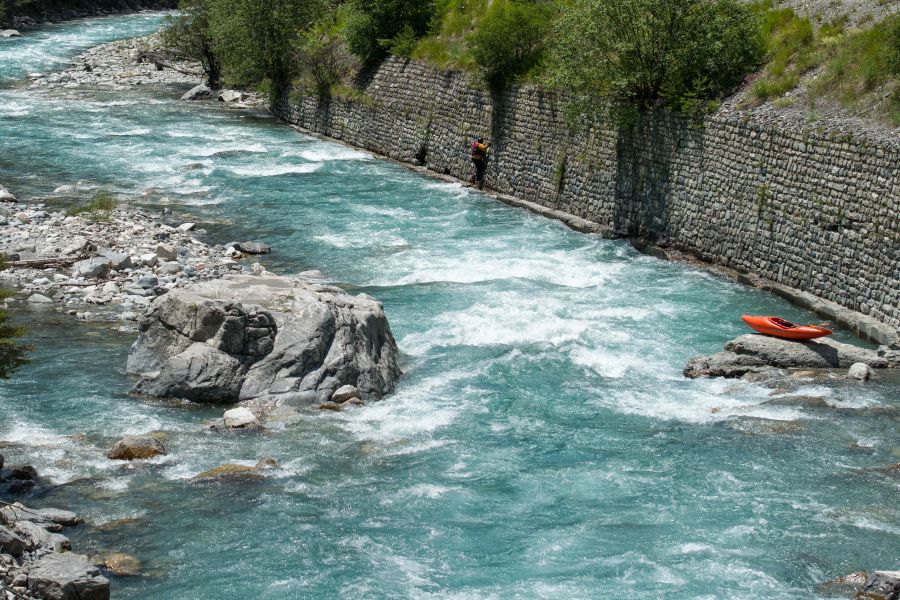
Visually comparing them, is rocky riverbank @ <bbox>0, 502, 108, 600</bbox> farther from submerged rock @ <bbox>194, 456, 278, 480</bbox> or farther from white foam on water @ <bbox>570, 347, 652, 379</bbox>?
white foam on water @ <bbox>570, 347, 652, 379</bbox>

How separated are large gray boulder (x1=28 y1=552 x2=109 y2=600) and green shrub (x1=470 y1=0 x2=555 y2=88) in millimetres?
18536

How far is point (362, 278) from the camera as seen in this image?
18.9m

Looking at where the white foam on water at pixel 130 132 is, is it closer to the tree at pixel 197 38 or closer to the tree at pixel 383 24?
the tree at pixel 383 24

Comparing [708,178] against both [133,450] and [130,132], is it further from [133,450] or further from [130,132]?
[130,132]

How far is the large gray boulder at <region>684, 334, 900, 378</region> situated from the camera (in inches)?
559

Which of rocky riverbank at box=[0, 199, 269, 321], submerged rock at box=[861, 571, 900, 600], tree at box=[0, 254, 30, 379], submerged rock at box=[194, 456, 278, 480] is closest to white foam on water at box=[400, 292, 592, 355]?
rocky riverbank at box=[0, 199, 269, 321]

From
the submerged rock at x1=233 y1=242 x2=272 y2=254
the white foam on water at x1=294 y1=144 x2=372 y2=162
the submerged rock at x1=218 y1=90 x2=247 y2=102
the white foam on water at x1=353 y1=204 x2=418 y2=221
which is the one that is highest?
the submerged rock at x1=218 y1=90 x2=247 y2=102

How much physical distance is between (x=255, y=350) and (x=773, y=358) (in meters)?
6.70

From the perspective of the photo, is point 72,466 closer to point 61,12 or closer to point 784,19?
point 784,19

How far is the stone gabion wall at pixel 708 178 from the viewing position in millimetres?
16406

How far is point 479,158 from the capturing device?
1013 inches

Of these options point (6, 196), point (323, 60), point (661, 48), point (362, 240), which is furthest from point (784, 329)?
point (323, 60)

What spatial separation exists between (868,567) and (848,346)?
5667 millimetres

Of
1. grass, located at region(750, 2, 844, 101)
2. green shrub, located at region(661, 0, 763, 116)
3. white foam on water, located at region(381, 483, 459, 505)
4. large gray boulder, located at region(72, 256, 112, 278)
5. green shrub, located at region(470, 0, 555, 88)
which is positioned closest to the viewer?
white foam on water, located at region(381, 483, 459, 505)
